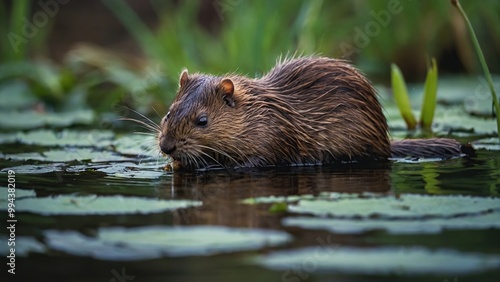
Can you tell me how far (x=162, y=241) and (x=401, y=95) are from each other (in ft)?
14.4

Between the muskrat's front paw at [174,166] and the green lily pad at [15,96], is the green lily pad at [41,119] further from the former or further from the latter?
the muskrat's front paw at [174,166]

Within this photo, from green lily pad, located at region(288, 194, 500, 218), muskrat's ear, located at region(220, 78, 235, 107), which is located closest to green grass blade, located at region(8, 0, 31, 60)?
muskrat's ear, located at region(220, 78, 235, 107)

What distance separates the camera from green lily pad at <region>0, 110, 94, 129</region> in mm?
9094

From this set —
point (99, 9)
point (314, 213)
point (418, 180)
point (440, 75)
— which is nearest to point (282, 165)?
point (418, 180)

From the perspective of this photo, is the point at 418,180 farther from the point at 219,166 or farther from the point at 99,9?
the point at 99,9

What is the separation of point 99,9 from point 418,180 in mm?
12531

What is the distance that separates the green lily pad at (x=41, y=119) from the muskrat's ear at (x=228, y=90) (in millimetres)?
3058

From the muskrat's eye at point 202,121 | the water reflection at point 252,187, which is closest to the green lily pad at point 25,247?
the water reflection at point 252,187

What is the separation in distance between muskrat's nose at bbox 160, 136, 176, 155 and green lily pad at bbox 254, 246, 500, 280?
2.53 metres

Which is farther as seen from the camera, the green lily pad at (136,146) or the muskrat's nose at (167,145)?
→ the green lily pad at (136,146)

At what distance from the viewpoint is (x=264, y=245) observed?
151 inches

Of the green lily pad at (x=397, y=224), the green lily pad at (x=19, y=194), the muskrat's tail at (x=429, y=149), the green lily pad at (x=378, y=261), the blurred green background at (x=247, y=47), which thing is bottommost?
the green lily pad at (x=378, y=261)

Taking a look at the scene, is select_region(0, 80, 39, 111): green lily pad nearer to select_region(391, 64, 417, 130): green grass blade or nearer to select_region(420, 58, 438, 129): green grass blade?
select_region(391, 64, 417, 130): green grass blade

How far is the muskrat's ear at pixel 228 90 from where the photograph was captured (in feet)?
21.0
